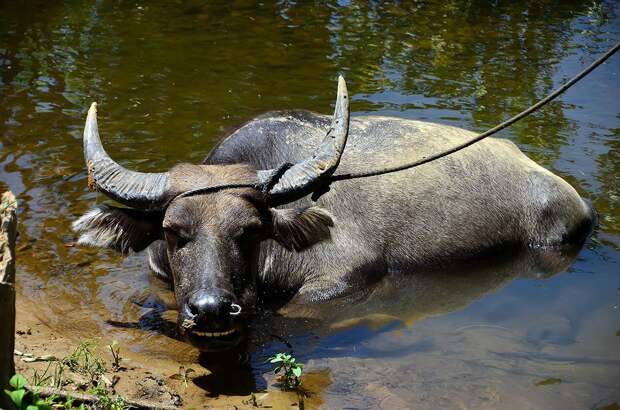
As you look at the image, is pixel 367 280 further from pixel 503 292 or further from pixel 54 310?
pixel 54 310

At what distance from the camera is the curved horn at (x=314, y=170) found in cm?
461

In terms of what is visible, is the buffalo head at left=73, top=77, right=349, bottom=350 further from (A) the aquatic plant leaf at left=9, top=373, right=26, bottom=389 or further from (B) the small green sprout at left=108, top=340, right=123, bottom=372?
(A) the aquatic plant leaf at left=9, top=373, right=26, bottom=389

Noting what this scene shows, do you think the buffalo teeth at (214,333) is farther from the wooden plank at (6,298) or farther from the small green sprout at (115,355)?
the wooden plank at (6,298)

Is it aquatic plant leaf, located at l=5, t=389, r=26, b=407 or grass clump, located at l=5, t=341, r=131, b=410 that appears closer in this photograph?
aquatic plant leaf, located at l=5, t=389, r=26, b=407

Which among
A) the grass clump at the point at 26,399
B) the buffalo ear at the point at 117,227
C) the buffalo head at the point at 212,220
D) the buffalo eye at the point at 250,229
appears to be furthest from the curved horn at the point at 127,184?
the grass clump at the point at 26,399

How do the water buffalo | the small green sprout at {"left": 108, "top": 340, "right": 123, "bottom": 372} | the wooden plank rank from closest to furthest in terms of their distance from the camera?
the wooden plank, the small green sprout at {"left": 108, "top": 340, "right": 123, "bottom": 372}, the water buffalo

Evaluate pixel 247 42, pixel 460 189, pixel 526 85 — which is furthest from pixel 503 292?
pixel 247 42

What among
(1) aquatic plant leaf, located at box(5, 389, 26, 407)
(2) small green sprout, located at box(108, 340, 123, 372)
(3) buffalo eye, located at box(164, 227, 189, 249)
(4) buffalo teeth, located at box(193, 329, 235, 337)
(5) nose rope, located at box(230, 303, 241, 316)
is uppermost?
(1) aquatic plant leaf, located at box(5, 389, 26, 407)

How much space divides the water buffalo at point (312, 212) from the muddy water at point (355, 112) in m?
0.24

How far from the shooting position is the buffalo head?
13.3 feet

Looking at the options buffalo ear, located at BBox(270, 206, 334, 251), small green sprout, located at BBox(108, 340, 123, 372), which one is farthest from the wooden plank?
buffalo ear, located at BBox(270, 206, 334, 251)

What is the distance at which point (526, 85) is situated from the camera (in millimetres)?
9641

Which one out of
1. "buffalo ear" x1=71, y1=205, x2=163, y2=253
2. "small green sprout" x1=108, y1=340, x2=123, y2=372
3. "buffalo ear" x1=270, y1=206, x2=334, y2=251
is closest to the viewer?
"small green sprout" x1=108, y1=340, x2=123, y2=372

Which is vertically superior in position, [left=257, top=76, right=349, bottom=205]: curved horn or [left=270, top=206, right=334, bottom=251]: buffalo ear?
[left=257, top=76, right=349, bottom=205]: curved horn
